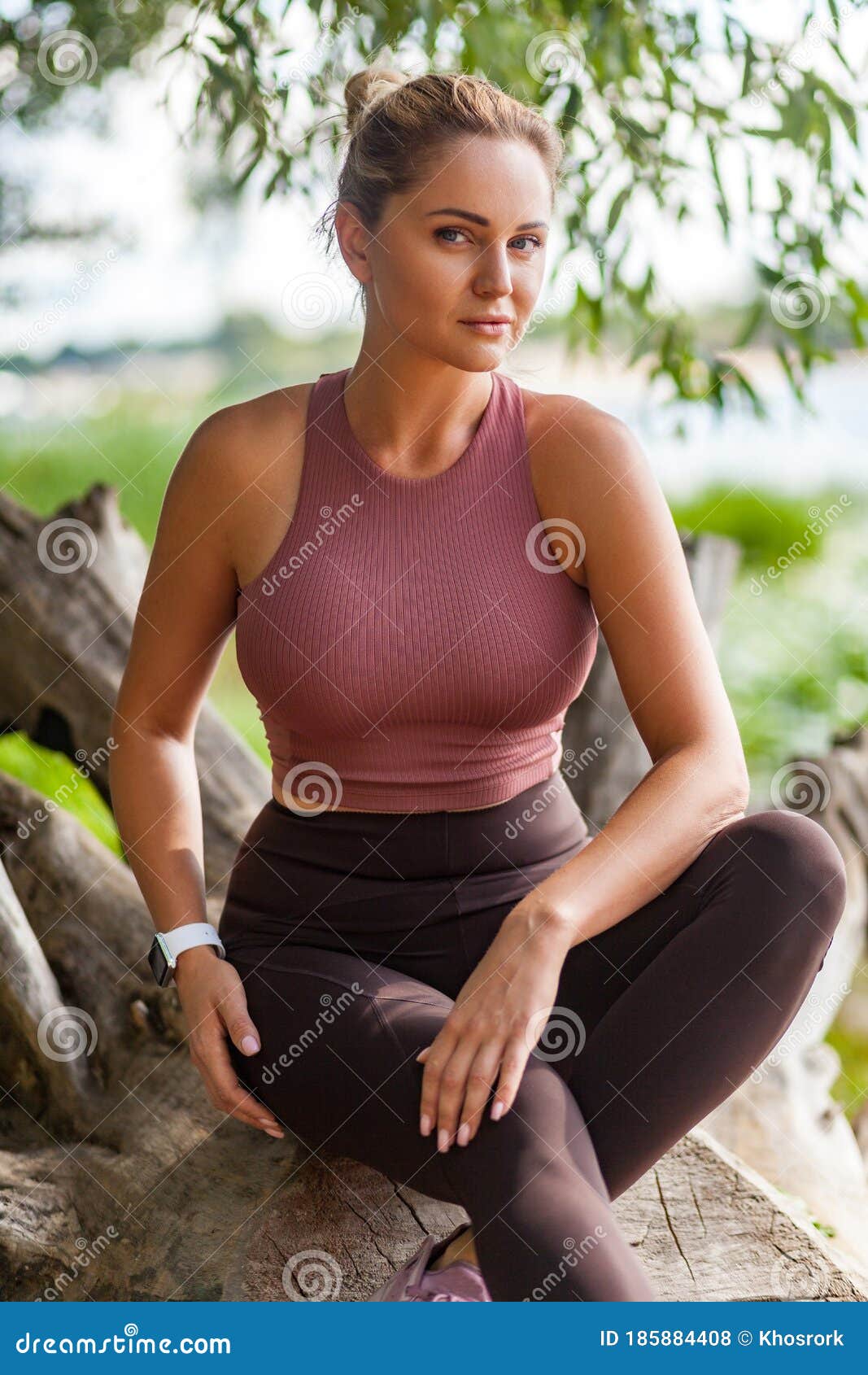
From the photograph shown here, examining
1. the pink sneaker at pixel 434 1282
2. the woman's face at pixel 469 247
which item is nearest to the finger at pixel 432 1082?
the pink sneaker at pixel 434 1282

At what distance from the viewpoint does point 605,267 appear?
2.57 m

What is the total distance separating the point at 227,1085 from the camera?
138 cm

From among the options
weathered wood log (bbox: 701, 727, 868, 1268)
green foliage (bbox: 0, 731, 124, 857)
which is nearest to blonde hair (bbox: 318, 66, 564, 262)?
weathered wood log (bbox: 701, 727, 868, 1268)

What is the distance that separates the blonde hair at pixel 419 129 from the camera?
140cm

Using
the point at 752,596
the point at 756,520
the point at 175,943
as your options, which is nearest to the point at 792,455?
the point at 756,520

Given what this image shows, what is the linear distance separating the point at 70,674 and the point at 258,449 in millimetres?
1137

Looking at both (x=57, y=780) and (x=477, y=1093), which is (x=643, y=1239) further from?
(x=57, y=780)

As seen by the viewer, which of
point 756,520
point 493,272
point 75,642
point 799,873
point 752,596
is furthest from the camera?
point 756,520

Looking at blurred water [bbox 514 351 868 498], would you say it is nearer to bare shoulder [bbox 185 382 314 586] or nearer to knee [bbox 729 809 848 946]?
bare shoulder [bbox 185 382 314 586]

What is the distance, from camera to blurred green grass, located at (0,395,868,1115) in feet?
14.5

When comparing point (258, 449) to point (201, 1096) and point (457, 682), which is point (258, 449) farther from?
point (201, 1096)

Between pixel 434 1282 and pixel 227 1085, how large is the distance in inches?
12.1

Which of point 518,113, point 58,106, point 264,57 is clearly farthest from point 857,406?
point 518,113

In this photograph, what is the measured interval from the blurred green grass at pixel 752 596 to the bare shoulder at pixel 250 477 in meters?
2.04
